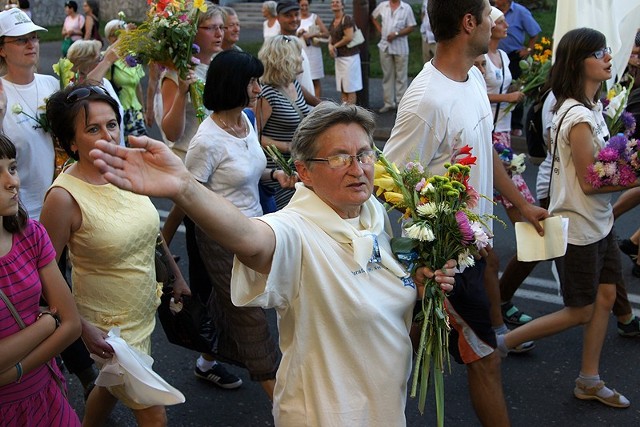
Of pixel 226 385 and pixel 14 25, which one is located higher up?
pixel 14 25

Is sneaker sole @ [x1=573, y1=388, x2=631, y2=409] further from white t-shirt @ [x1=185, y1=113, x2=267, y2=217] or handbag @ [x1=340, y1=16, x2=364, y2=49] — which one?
handbag @ [x1=340, y1=16, x2=364, y2=49]

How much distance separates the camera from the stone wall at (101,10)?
1205 inches

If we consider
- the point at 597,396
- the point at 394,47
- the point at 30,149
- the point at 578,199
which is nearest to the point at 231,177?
the point at 30,149

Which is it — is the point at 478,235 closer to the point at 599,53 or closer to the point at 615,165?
the point at 615,165

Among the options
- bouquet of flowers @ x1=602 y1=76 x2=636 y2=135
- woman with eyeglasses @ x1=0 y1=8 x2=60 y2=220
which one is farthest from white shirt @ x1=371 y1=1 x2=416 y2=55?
woman with eyeglasses @ x1=0 y1=8 x2=60 y2=220

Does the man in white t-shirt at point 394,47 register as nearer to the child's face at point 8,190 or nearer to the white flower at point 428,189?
the white flower at point 428,189

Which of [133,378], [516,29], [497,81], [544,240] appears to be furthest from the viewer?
[516,29]

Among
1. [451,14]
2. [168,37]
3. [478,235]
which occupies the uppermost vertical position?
[451,14]

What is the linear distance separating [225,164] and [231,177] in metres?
0.08

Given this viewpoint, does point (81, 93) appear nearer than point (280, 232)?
No

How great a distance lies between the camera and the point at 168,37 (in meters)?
5.85

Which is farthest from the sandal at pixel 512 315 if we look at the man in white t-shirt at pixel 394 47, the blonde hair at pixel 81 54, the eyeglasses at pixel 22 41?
the man in white t-shirt at pixel 394 47

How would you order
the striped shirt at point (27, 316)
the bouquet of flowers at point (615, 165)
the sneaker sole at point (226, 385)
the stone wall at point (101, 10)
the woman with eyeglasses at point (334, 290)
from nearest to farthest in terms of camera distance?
the woman with eyeglasses at point (334, 290)
the striped shirt at point (27, 316)
the bouquet of flowers at point (615, 165)
the sneaker sole at point (226, 385)
the stone wall at point (101, 10)

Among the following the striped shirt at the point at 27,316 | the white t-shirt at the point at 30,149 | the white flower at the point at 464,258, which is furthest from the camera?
the white t-shirt at the point at 30,149
